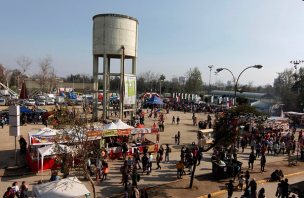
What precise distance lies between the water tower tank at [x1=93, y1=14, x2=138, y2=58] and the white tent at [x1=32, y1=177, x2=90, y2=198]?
2134 cm

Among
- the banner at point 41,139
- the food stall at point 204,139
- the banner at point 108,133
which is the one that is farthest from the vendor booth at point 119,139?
the food stall at point 204,139

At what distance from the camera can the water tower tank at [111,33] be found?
2769 centimetres

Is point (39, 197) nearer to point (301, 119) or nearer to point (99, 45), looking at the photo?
point (99, 45)

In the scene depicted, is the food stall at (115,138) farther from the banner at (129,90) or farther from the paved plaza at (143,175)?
the banner at (129,90)

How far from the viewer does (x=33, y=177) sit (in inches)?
531

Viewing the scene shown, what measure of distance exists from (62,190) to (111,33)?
22.6 m

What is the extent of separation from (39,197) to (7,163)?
9.54m

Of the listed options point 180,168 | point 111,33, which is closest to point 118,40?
point 111,33

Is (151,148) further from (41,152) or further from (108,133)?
(41,152)

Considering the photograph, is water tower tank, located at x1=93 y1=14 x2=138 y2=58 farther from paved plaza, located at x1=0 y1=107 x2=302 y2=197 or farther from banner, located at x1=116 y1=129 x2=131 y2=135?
paved plaza, located at x1=0 y1=107 x2=302 y2=197

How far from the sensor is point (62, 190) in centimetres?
843

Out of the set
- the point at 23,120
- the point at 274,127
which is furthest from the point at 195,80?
the point at 23,120

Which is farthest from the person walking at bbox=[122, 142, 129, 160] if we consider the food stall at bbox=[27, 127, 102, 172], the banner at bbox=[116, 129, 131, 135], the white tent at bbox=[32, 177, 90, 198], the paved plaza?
the white tent at bbox=[32, 177, 90, 198]

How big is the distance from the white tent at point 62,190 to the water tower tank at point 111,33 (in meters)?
21.3
